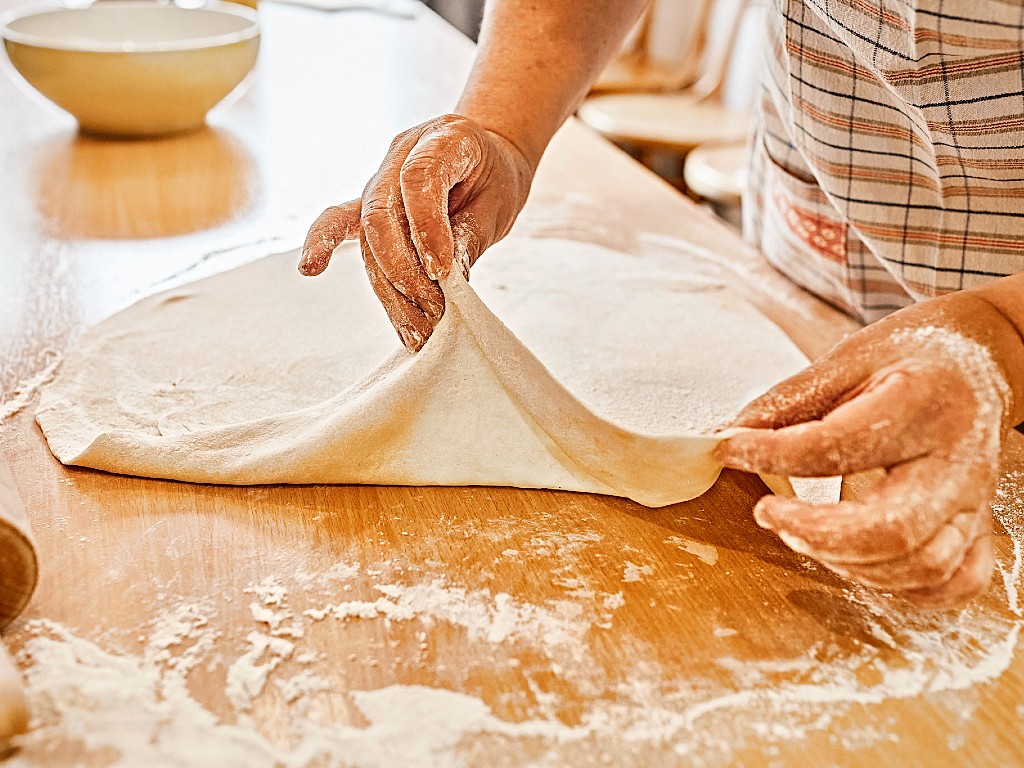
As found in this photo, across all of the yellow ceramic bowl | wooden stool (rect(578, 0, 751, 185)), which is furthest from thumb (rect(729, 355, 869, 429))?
wooden stool (rect(578, 0, 751, 185))

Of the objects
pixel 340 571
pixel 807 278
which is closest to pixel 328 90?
pixel 807 278

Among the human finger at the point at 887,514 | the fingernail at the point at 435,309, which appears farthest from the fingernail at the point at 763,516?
the fingernail at the point at 435,309

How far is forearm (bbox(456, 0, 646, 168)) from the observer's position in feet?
3.36

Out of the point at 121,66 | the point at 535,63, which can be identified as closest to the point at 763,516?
the point at 535,63

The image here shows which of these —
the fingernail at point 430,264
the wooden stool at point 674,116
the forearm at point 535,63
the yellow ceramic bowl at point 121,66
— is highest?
the forearm at point 535,63

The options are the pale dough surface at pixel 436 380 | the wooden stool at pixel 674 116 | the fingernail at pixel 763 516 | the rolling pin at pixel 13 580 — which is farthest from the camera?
the wooden stool at pixel 674 116

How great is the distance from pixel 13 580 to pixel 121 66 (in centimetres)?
113

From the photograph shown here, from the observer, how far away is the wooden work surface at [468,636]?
1.88 feet

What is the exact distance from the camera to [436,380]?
811 mm

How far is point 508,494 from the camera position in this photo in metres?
0.80

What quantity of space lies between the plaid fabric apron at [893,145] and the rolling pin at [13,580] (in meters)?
0.79

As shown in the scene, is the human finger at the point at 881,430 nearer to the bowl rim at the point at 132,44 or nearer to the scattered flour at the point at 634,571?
the scattered flour at the point at 634,571

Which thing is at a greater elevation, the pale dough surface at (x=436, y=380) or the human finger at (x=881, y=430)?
the human finger at (x=881, y=430)

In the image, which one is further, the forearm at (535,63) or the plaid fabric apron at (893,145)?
the forearm at (535,63)
